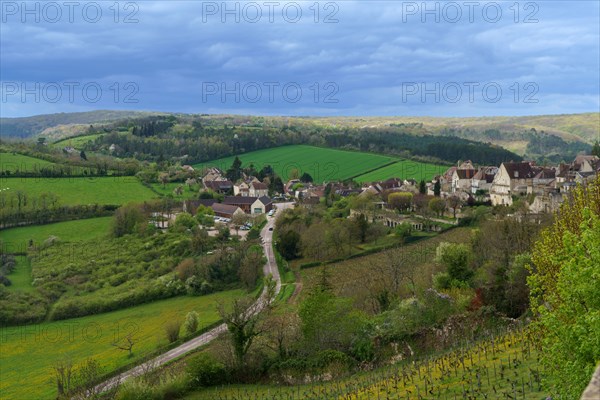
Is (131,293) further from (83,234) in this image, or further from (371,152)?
(371,152)

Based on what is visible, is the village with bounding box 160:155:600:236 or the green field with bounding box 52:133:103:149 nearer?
the village with bounding box 160:155:600:236

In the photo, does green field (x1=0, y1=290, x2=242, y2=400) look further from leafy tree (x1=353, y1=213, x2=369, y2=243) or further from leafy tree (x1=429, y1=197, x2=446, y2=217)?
leafy tree (x1=429, y1=197, x2=446, y2=217)

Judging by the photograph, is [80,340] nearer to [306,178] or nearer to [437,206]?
[437,206]

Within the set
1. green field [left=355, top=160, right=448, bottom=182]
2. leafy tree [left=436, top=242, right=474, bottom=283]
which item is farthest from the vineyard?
green field [left=355, top=160, right=448, bottom=182]

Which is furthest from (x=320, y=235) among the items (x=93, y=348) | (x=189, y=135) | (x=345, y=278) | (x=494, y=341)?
(x=189, y=135)

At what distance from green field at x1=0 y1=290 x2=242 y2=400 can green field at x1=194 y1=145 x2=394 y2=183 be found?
6331cm

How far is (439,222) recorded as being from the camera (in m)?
63.0

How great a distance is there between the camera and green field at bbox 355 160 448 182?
105m

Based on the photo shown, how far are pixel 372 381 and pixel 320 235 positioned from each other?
117 ft

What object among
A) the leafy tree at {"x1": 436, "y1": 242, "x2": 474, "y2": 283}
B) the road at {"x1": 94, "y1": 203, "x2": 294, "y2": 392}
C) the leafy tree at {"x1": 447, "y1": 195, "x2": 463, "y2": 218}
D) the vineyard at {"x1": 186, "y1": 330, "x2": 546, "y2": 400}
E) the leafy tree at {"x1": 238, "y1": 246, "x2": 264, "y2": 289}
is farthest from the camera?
the leafy tree at {"x1": 447, "y1": 195, "x2": 463, "y2": 218}

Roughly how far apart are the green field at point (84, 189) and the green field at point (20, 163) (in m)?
6.18

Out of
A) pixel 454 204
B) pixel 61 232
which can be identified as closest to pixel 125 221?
pixel 61 232

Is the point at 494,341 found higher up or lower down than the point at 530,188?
lower down

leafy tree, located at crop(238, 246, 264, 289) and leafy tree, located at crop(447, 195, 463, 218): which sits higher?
leafy tree, located at crop(447, 195, 463, 218)
